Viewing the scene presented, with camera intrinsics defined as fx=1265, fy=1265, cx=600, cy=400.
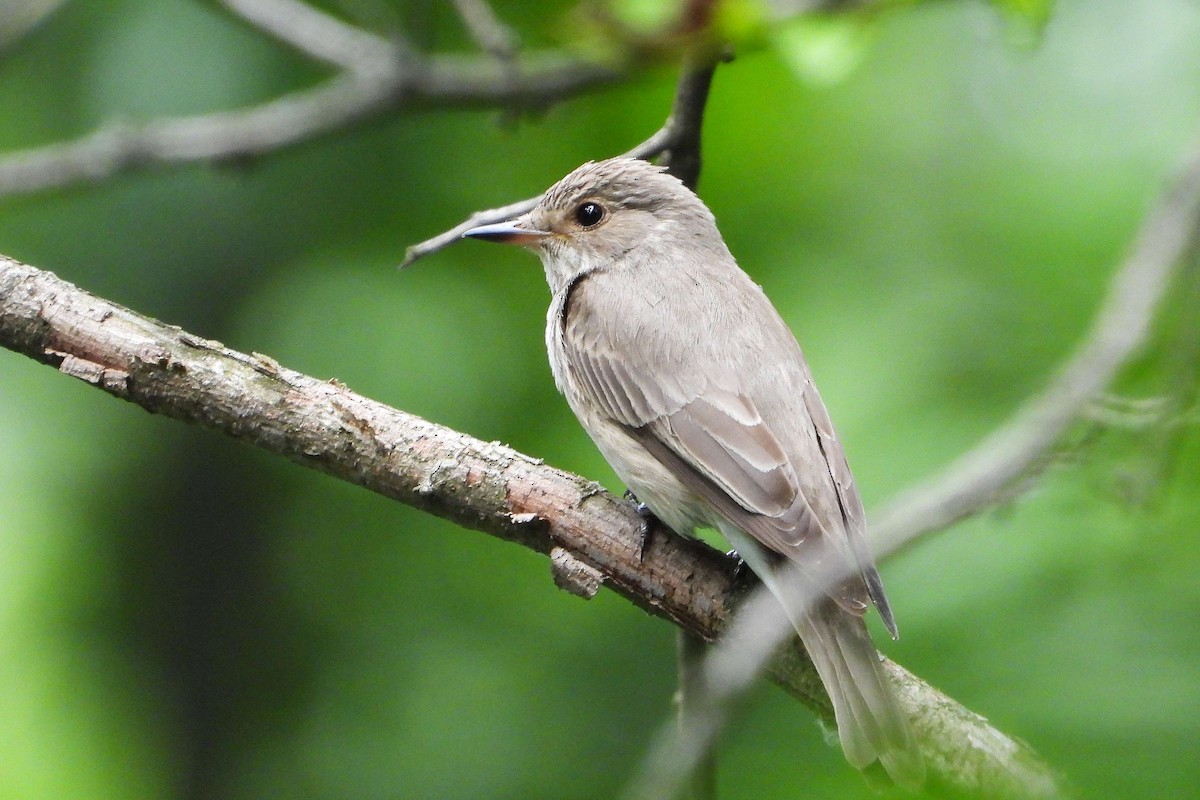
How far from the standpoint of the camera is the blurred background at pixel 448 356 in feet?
15.4

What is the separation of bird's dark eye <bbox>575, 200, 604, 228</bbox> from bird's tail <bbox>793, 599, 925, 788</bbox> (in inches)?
82.4

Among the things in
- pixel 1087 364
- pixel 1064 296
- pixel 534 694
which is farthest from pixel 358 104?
pixel 1087 364

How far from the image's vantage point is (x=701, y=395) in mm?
4090

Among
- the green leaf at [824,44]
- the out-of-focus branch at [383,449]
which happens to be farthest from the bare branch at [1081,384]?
the out-of-focus branch at [383,449]

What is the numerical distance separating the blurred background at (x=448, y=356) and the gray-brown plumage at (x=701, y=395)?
483mm

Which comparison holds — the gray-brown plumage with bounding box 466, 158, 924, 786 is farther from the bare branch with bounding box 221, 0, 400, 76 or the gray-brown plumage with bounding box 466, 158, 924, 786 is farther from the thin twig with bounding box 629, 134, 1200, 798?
the bare branch with bounding box 221, 0, 400, 76

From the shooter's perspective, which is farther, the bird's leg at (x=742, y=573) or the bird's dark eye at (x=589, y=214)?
the bird's dark eye at (x=589, y=214)

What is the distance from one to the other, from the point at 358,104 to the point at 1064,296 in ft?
9.40

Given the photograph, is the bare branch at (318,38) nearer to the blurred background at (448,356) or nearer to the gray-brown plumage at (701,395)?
the blurred background at (448,356)

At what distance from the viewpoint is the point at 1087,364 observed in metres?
2.17

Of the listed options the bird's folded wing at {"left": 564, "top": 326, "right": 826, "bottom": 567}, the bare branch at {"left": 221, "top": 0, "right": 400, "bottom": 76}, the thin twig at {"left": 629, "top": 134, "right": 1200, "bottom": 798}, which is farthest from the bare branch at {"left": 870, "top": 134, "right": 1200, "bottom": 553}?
the bare branch at {"left": 221, "top": 0, "right": 400, "bottom": 76}

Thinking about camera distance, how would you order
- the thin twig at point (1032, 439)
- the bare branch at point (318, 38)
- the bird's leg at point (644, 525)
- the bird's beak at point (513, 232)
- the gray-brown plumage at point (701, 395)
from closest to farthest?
the thin twig at point (1032, 439)
the gray-brown plumage at point (701, 395)
the bird's leg at point (644, 525)
the bird's beak at point (513, 232)
the bare branch at point (318, 38)

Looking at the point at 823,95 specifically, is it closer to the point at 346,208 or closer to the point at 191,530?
the point at 346,208

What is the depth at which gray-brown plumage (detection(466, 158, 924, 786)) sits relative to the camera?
3426 mm
